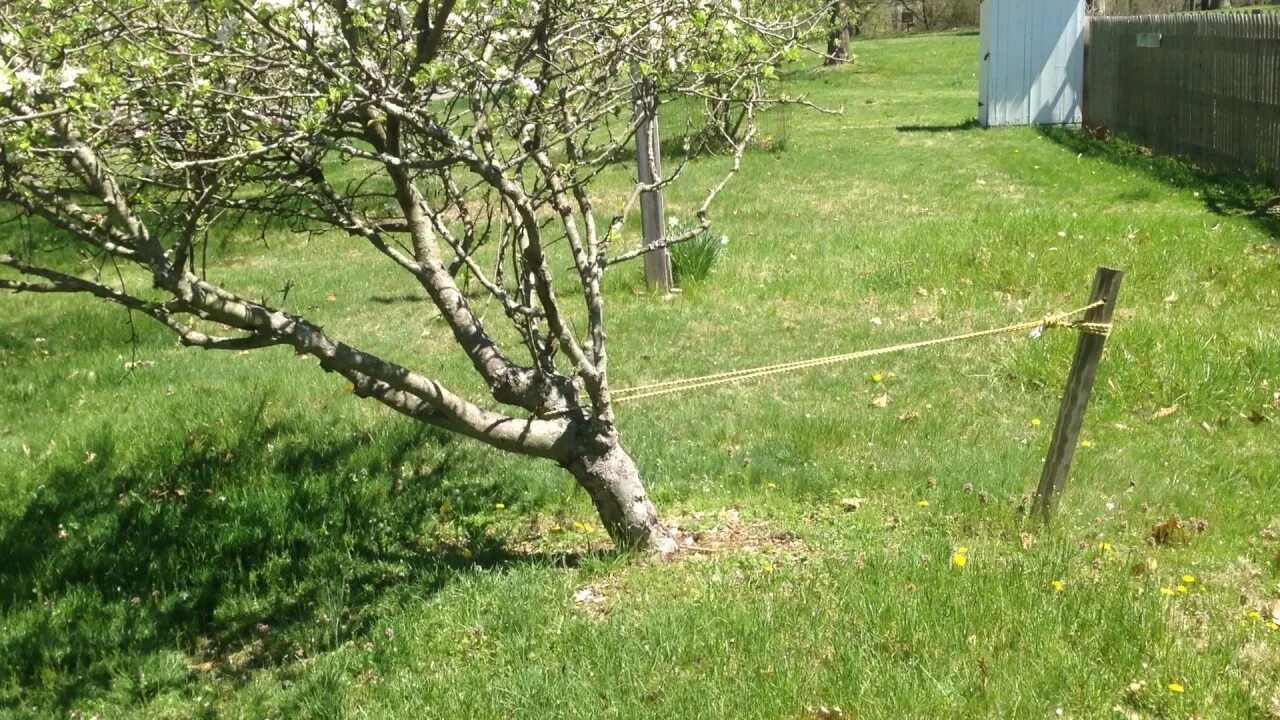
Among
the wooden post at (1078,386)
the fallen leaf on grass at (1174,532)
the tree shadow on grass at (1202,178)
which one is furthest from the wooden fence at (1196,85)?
the wooden post at (1078,386)

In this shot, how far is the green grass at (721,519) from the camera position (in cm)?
394

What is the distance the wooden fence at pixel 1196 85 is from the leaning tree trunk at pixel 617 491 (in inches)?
396

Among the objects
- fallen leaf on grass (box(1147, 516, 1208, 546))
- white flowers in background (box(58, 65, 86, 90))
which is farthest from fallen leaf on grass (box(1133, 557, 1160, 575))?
white flowers in background (box(58, 65, 86, 90))

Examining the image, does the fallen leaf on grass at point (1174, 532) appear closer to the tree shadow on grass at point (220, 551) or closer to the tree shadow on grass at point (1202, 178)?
the tree shadow on grass at point (220, 551)

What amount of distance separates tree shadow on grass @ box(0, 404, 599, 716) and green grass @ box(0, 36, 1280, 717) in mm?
18

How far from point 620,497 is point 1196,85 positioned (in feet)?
40.2

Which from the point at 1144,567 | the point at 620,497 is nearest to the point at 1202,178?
the point at 1144,567

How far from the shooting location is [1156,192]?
41.8 ft

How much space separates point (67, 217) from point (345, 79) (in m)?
1.45

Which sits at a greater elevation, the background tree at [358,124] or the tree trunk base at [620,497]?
the background tree at [358,124]

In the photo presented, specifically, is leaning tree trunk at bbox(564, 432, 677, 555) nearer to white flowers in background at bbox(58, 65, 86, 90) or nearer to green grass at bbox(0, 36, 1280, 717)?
green grass at bbox(0, 36, 1280, 717)

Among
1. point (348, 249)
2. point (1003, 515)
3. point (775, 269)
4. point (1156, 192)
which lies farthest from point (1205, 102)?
point (1003, 515)

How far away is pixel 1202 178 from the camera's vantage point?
1335 cm

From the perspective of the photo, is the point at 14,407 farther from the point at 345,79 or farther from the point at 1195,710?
the point at 1195,710
